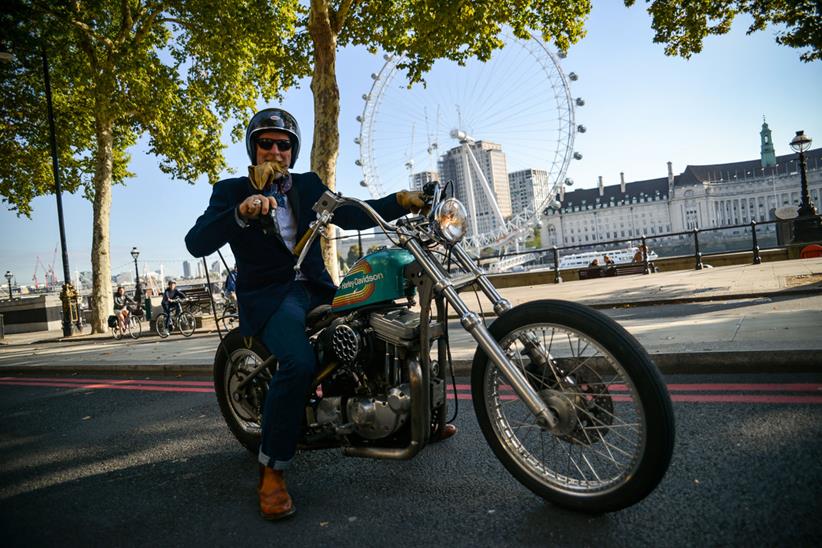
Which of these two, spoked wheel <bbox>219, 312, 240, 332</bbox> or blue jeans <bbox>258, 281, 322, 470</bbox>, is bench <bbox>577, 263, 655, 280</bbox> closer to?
spoked wheel <bbox>219, 312, 240, 332</bbox>

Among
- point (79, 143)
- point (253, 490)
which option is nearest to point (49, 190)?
point (79, 143)

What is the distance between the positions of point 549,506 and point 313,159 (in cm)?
1103

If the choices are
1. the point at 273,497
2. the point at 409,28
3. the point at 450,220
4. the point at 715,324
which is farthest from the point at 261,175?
the point at 409,28

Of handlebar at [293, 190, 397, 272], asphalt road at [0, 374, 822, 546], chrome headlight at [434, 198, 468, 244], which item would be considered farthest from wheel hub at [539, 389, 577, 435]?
handlebar at [293, 190, 397, 272]

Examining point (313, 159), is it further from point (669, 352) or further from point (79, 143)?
point (79, 143)

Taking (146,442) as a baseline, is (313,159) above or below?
above

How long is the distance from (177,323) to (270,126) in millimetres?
12875

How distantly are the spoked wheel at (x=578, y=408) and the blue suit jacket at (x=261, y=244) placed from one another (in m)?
1.03

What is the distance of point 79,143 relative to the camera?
755 inches

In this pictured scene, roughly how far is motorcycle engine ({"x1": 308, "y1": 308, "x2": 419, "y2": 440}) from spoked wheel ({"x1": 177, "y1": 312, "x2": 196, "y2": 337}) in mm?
12439

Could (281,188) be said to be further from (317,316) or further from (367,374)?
(367,374)

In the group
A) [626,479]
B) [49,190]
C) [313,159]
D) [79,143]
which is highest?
[79,143]

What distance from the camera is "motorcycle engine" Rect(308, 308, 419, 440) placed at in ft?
7.20

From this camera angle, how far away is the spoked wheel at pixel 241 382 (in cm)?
289
